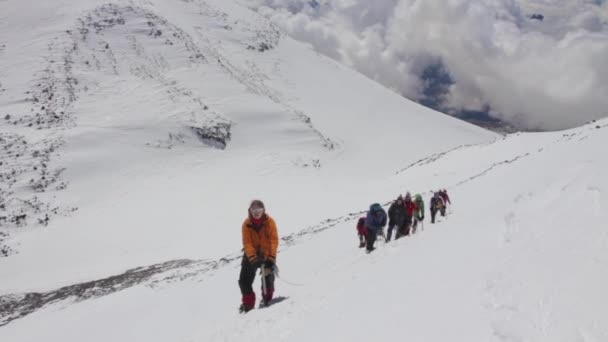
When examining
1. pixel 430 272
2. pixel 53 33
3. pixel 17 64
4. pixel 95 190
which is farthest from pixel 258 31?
pixel 430 272

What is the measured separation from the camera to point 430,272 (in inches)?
Result: 260

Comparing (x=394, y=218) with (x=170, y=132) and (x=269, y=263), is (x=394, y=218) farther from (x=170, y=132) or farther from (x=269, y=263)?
(x=170, y=132)

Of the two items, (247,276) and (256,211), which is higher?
(256,211)

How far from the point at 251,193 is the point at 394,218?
32449mm

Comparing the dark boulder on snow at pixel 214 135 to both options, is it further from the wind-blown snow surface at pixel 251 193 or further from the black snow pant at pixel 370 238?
the black snow pant at pixel 370 238

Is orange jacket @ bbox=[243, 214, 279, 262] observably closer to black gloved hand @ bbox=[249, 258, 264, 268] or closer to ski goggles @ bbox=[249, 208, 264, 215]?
black gloved hand @ bbox=[249, 258, 264, 268]

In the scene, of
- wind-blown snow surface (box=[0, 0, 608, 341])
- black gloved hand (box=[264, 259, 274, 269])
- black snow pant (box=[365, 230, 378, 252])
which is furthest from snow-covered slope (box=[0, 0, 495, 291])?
black gloved hand (box=[264, 259, 274, 269])

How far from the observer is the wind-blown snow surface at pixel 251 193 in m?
5.49

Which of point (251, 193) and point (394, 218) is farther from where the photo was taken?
point (251, 193)

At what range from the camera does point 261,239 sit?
8.29 metres

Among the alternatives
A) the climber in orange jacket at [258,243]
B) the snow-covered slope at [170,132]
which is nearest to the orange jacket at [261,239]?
the climber in orange jacket at [258,243]

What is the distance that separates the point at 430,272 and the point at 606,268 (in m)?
2.69

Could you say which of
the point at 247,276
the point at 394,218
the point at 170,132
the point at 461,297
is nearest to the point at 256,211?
the point at 247,276

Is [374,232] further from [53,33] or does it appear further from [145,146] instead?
[53,33]
